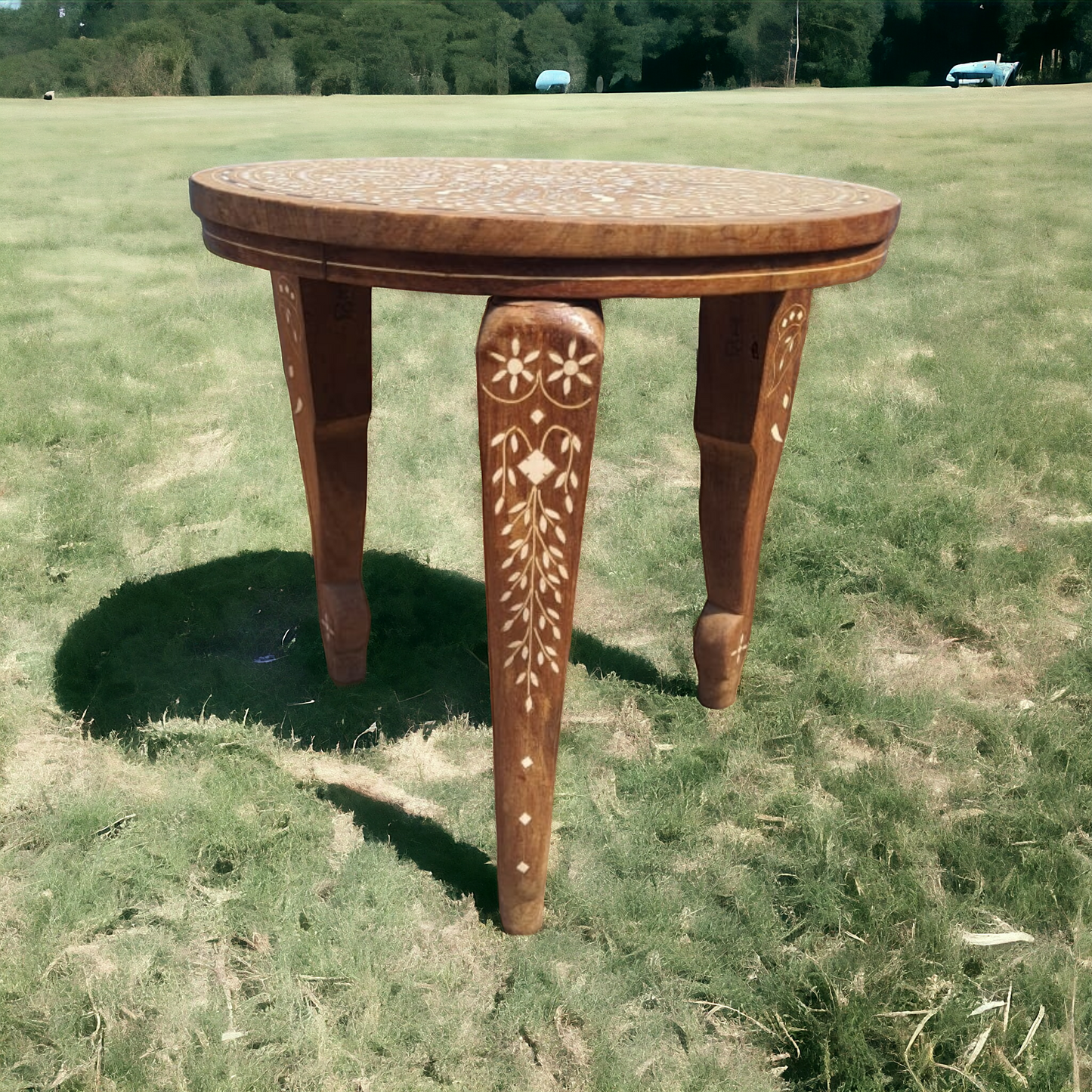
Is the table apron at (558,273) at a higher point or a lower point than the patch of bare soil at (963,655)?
higher

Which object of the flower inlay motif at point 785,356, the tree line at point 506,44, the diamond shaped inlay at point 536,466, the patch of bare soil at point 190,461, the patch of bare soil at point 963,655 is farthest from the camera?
the tree line at point 506,44

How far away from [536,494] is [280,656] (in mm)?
1221

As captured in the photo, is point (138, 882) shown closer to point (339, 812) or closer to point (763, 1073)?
point (339, 812)

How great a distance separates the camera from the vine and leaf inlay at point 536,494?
4.70 feet

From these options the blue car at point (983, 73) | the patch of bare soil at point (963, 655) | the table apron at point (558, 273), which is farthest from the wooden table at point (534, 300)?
the blue car at point (983, 73)

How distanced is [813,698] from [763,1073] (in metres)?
1.00

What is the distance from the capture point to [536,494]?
59.4 inches

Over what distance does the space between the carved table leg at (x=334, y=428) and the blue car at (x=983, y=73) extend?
21772 mm

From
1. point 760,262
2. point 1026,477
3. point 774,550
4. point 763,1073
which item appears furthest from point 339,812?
point 1026,477

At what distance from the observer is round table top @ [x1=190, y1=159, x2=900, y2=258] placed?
1.35 m

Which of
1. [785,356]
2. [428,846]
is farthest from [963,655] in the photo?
[428,846]

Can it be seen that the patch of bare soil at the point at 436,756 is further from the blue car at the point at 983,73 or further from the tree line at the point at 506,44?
the blue car at the point at 983,73

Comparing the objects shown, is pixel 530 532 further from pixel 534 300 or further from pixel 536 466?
pixel 534 300

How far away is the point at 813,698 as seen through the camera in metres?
2.41
